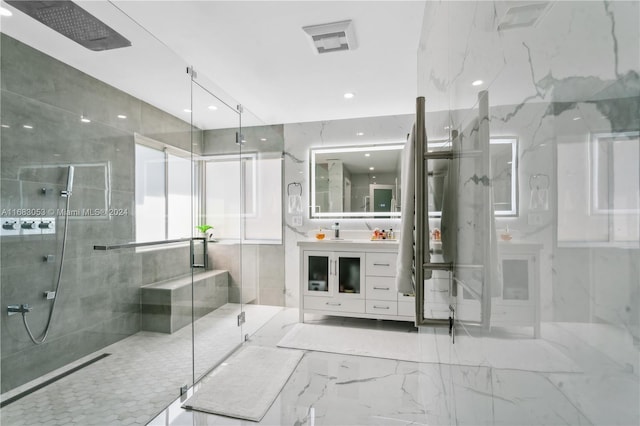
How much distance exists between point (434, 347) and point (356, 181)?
2.65m

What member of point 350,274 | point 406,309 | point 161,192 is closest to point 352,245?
point 350,274

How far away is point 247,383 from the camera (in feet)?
7.39

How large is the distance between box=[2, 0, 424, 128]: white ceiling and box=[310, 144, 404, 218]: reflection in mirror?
3.09ft

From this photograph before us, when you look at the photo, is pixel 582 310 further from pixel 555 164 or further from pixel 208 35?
pixel 208 35

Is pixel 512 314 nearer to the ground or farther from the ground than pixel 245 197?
→ nearer to the ground

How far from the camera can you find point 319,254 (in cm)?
359

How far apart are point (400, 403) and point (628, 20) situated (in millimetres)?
2251

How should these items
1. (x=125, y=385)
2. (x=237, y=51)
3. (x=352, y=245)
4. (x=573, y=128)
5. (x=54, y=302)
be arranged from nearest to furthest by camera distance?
(x=573, y=128), (x=54, y=302), (x=125, y=385), (x=237, y=51), (x=352, y=245)

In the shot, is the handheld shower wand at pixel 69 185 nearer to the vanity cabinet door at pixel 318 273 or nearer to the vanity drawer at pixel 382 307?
the vanity cabinet door at pixel 318 273

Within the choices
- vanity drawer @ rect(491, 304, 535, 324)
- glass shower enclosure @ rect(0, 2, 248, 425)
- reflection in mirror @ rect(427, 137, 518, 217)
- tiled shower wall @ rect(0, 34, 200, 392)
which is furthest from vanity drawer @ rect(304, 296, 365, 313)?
reflection in mirror @ rect(427, 137, 518, 217)

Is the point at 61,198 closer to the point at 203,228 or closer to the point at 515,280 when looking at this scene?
the point at 203,228

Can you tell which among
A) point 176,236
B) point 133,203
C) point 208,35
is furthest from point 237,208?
point 208,35

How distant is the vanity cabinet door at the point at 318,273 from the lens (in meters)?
3.54

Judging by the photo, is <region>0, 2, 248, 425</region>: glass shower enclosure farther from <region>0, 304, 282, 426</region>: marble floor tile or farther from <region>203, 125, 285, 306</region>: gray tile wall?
<region>203, 125, 285, 306</region>: gray tile wall
